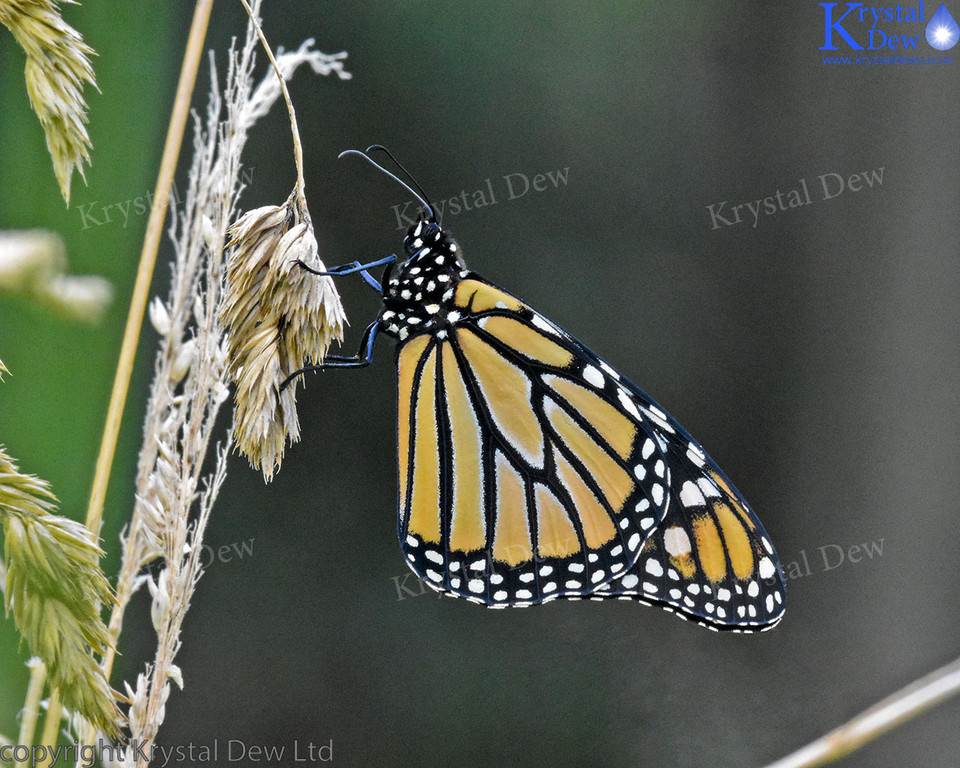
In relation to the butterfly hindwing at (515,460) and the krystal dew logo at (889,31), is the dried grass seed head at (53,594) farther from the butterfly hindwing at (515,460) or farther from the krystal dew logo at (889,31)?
the krystal dew logo at (889,31)

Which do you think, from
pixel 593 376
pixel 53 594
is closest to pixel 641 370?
pixel 593 376

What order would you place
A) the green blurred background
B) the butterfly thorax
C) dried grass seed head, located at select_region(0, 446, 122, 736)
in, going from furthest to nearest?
the green blurred background → the butterfly thorax → dried grass seed head, located at select_region(0, 446, 122, 736)

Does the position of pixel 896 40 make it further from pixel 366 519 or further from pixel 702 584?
pixel 366 519

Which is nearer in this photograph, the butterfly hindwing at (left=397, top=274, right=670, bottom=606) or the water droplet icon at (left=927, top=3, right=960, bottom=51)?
the butterfly hindwing at (left=397, top=274, right=670, bottom=606)

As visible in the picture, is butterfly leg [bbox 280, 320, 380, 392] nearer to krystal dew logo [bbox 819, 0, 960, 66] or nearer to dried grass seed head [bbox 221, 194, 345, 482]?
dried grass seed head [bbox 221, 194, 345, 482]

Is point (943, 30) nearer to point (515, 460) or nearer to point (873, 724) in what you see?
point (515, 460)

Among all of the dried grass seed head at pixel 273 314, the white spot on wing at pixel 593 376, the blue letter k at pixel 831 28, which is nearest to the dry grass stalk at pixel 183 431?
the dried grass seed head at pixel 273 314

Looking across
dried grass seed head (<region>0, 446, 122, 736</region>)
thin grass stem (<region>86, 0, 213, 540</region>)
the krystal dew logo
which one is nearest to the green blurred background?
the krystal dew logo
